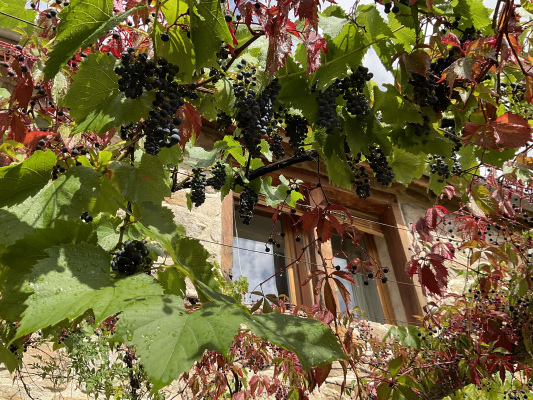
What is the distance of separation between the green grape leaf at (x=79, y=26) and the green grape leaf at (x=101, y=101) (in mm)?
142

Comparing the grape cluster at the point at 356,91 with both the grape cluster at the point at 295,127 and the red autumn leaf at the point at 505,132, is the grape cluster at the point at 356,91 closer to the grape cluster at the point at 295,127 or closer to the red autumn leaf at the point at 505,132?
the grape cluster at the point at 295,127

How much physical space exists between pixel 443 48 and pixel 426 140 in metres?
0.30

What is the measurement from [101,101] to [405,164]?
1216 millimetres

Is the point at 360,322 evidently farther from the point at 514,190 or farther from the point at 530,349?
the point at 514,190

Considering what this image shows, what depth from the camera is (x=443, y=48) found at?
48.1 inches

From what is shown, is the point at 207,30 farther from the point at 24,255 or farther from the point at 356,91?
the point at 24,255

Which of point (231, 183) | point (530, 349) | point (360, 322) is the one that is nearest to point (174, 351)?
point (231, 183)

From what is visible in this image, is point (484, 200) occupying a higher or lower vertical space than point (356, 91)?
lower

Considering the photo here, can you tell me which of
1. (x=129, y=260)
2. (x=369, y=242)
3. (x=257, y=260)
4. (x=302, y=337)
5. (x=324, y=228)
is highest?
(x=369, y=242)

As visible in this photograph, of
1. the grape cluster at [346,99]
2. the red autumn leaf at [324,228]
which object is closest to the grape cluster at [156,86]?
the grape cluster at [346,99]

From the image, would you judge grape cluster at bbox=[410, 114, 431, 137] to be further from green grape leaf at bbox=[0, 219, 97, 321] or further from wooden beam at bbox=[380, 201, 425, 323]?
wooden beam at bbox=[380, 201, 425, 323]

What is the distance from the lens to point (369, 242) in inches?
168

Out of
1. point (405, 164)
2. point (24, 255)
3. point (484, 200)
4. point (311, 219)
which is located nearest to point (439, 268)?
point (484, 200)

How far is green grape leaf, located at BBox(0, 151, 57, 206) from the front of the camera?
101 cm
